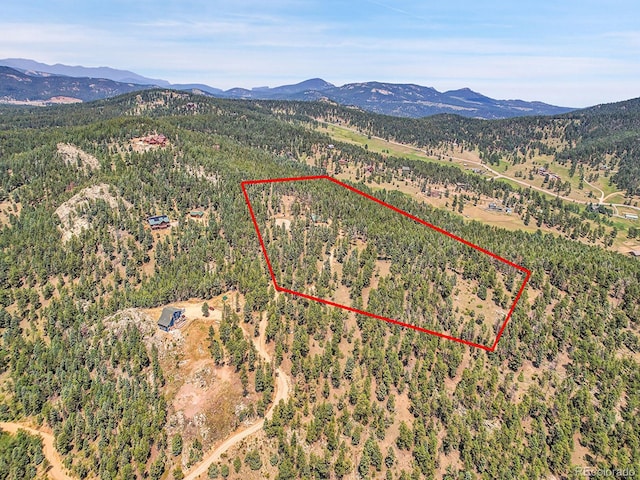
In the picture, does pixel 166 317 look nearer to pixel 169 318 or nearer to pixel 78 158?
pixel 169 318

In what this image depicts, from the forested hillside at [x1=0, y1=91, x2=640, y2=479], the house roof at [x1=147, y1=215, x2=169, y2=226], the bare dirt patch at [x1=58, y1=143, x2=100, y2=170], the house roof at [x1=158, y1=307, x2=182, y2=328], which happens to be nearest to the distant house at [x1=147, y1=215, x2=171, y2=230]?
the house roof at [x1=147, y1=215, x2=169, y2=226]

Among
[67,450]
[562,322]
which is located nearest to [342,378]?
[67,450]

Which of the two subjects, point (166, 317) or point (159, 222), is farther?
point (159, 222)

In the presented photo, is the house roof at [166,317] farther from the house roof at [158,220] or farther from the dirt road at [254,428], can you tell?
the house roof at [158,220]

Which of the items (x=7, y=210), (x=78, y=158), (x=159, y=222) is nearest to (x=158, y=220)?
(x=159, y=222)

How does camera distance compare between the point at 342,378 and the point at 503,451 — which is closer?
the point at 503,451

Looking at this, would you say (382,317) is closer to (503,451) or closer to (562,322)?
(503,451)

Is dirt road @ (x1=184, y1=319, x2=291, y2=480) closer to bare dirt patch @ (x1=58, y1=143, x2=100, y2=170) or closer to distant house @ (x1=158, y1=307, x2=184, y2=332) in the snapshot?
distant house @ (x1=158, y1=307, x2=184, y2=332)
